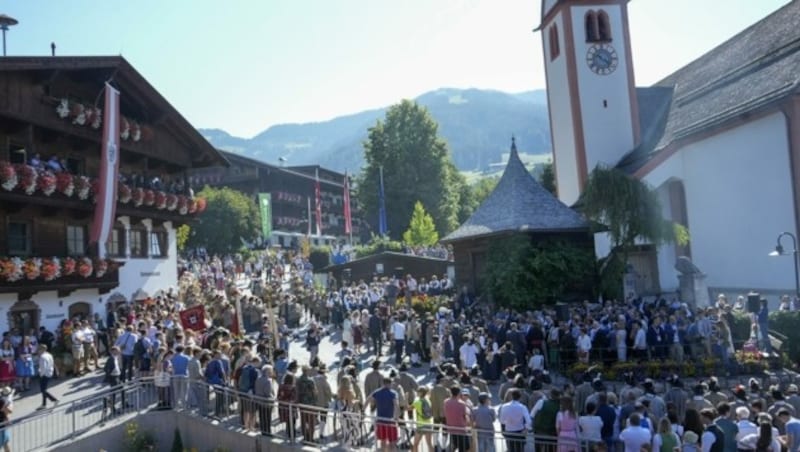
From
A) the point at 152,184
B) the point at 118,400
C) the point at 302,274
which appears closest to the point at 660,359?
the point at 118,400

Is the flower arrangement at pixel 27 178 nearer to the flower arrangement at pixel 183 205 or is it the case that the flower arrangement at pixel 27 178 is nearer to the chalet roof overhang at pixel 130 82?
the chalet roof overhang at pixel 130 82

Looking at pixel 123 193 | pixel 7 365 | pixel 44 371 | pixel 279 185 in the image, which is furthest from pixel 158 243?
pixel 279 185

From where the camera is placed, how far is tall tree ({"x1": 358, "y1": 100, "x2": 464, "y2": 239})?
6662 cm

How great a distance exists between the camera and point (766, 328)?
803 inches

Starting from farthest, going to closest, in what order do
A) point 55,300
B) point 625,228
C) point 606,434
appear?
1. point 625,228
2. point 55,300
3. point 606,434

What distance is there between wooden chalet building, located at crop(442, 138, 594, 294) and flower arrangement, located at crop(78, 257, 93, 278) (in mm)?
14702

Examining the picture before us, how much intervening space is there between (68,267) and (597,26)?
104 ft

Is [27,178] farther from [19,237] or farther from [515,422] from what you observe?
[515,422]

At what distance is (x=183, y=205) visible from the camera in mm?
33375

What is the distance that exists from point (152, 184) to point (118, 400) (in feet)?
55.0

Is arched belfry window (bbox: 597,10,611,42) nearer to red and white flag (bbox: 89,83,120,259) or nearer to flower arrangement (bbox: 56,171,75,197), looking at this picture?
red and white flag (bbox: 89,83,120,259)

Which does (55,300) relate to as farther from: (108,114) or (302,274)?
(302,274)

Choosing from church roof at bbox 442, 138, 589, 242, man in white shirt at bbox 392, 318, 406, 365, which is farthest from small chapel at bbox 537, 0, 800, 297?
man in white shirt at bbox 392, 318, 406, 365

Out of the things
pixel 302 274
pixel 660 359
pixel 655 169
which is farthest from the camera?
pixel 302 274
